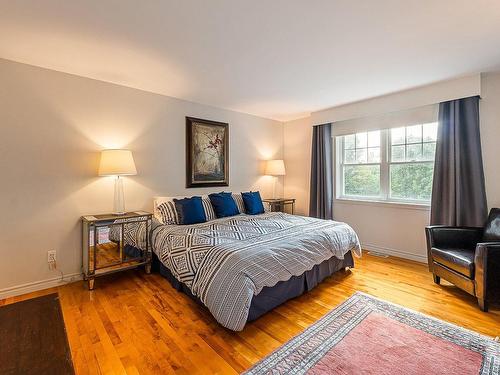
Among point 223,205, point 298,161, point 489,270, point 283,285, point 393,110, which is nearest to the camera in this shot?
point 489,270

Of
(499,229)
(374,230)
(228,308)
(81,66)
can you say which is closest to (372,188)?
(374,230)

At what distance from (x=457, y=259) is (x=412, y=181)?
1.45 metres

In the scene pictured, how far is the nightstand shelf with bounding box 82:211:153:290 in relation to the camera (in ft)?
8.68

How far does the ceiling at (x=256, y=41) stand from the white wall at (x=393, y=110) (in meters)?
0.23

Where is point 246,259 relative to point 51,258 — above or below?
above

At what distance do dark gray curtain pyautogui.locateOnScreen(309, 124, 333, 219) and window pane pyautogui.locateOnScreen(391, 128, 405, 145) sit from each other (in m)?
1.00

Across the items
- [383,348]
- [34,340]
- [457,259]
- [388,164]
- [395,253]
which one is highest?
[388,164]

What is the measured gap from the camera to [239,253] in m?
2.07

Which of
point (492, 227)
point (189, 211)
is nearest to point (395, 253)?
point (492, 227)

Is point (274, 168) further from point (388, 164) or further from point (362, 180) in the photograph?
point (388, 164)

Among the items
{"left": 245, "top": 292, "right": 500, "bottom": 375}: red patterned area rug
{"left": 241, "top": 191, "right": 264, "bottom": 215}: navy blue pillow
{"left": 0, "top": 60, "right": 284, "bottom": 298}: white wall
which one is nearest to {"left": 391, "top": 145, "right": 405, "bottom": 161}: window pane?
{"left": 241, "top": 191, "right": 264, "bottom": 215}: navy blue pillow

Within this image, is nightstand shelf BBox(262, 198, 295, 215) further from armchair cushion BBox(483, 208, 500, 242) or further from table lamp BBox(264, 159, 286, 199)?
armchair cushion BBox(483, 208, 500, 242)

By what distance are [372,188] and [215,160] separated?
2636mm

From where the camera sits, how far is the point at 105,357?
5.45 feet
